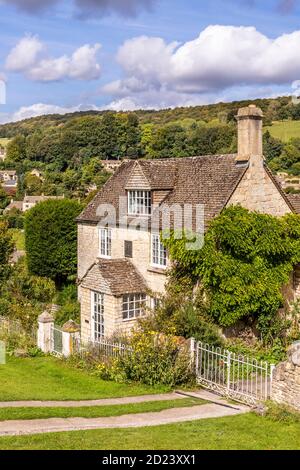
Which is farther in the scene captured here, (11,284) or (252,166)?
(11,284)

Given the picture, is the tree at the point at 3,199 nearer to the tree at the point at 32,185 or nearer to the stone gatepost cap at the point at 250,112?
the tree at the point at 32,185

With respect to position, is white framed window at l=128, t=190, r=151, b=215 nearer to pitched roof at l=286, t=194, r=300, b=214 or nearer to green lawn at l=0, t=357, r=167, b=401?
pitched roof at l=286, t=194, r=300, b=214

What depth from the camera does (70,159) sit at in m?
138

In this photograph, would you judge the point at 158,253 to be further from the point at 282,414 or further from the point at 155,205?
the point at 282,414

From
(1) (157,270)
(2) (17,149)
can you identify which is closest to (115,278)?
(1) (157,270)

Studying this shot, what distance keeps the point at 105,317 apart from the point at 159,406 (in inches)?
351

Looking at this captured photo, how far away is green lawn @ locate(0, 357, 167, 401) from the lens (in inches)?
661

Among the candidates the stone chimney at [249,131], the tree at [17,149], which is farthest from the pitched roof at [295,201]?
the tree at [17,149]

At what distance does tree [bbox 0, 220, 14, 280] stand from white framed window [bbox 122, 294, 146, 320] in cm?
1340

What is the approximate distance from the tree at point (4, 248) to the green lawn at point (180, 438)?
23.3m

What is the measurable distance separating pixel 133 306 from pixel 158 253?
284 centimetres

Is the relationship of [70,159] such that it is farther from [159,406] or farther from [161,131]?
[159,406]

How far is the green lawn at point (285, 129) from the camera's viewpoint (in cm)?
9849

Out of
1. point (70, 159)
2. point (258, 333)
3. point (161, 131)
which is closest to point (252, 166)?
point (258, 333)
